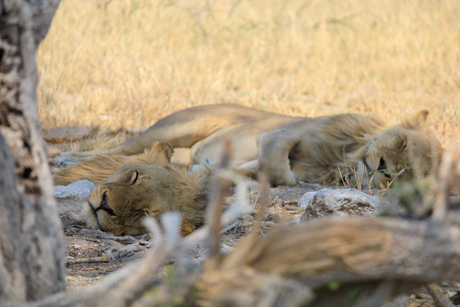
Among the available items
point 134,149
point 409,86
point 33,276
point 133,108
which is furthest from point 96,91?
point 33,276

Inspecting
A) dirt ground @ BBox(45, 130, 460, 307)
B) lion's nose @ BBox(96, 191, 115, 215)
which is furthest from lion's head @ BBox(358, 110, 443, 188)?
lion's nose @ BBox(96, 191, 115, 215)

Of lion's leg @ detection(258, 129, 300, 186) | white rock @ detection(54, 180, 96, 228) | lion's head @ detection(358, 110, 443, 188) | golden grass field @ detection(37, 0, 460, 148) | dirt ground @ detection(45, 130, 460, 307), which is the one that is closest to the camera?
dirt ground @ detection(45, 130, 460, 307)

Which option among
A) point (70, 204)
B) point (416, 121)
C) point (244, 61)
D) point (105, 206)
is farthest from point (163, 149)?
point (244, 61)

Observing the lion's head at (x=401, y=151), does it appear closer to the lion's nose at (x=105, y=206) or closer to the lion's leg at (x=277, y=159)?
the lion's leg at (x=277, y=159)

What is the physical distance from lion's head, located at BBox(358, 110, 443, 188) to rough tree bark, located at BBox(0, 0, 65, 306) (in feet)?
9.79

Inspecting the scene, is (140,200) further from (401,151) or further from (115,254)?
(401,151)

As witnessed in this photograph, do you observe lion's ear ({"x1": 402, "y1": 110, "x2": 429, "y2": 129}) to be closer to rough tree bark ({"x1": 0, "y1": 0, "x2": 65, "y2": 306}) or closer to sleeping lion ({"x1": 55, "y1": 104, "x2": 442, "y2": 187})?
sleeping lion ({"x1": 55, "y1": 104, "x2": 442, "y2": 187})

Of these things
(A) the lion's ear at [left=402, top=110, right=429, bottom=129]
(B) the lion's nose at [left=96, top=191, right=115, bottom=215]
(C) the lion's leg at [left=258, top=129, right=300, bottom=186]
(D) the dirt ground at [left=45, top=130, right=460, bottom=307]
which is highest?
(B) the lion's nose at [left=96, top=191, right=115, bottom=215]

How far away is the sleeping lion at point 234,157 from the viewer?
2.54 meters

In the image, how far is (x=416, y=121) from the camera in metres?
4.23

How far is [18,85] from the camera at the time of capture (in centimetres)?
107

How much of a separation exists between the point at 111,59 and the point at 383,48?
4903 millimetres

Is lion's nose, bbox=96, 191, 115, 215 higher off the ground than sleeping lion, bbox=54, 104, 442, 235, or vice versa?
lion's nose, bbox=96, 191, 115, 215

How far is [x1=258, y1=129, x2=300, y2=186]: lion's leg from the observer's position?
414 centimetres
